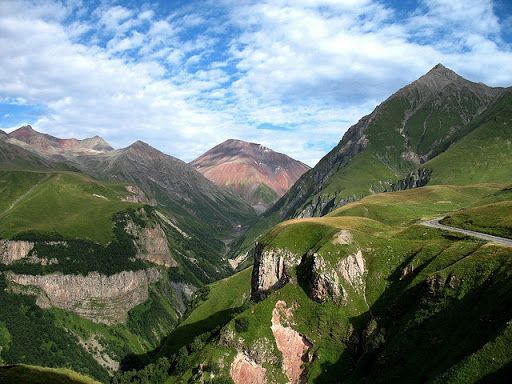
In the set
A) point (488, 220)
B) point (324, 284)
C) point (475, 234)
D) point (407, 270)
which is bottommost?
point (407, 270)

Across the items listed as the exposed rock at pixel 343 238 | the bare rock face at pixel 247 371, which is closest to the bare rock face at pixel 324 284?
the exposed rock at pixel 343 238

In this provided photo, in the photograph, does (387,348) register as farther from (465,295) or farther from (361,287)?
(361,287)

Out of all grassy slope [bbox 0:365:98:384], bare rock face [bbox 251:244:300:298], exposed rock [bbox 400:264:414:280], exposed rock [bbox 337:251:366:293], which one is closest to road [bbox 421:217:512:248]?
exposed rock [bbox 400:264:414:280]

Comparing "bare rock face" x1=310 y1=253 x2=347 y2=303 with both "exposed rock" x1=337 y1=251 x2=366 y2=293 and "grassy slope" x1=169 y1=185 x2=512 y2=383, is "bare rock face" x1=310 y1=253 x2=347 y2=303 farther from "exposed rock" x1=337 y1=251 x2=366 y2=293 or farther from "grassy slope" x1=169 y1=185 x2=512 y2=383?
"exposed rock" x1=337 y1=251 x2=366 y2=293

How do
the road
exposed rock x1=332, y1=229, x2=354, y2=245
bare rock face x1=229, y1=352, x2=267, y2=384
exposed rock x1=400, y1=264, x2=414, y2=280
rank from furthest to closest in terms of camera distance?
1. exposed rock x1=332, y1=229, x2=354, y2=245
2. bare rock face x1=229, y1=352, x2=267, y2=384
3. exposed rock x1=400, y1=264, x2=414, y2=280
4. the road

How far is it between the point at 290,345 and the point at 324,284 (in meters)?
21.4

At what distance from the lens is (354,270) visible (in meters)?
148

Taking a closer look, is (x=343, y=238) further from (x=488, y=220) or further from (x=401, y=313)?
(x=488, y=220)

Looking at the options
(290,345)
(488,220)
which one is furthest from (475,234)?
(290,345)

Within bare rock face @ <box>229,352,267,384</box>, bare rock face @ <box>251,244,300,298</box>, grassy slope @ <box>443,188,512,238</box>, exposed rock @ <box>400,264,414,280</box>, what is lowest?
bare rock face @ <box>229,352,267,384</box>

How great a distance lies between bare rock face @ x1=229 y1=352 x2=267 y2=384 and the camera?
140 meters

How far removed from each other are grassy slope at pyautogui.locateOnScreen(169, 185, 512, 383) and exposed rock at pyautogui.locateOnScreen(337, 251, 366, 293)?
213 centimetres

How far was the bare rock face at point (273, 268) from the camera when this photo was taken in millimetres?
163000

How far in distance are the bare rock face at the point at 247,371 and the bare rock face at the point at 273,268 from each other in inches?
1182
